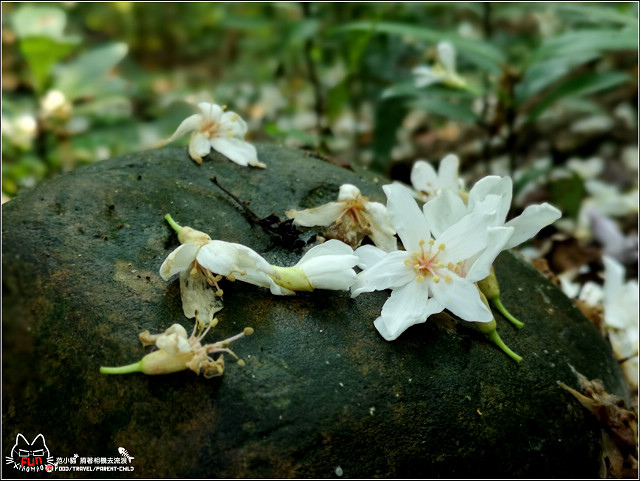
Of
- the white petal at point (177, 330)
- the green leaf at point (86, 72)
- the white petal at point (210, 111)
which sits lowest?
the green leaf at point (86, 72)

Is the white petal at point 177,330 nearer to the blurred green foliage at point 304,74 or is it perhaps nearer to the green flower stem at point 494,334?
the green flower stem at point 494,334

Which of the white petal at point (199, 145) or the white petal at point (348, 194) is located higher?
the white petal at point (348, 194)

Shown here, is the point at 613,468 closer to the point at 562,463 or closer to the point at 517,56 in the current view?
the point at 562,463

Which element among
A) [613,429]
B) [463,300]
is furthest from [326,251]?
[613,429]

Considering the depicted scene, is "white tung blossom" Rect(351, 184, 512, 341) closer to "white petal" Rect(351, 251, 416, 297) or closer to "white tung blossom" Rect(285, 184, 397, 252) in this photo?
"white petal" Rect(351, 251, 416, 297)

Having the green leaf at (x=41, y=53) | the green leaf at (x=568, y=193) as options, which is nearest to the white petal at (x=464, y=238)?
the green leaf at (x=568, y=193)

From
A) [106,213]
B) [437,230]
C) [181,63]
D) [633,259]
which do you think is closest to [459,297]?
[437,230]
